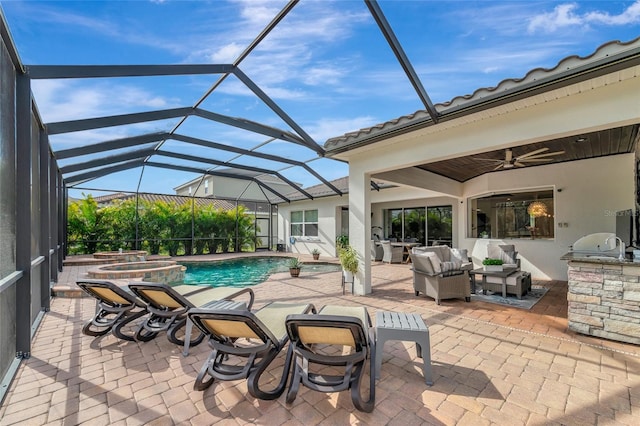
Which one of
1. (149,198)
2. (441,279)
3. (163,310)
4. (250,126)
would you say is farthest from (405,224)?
(149,198)

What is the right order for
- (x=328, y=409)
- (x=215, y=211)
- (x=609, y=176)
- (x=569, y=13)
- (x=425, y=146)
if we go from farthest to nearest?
(x=215, y=211)
(x=609, y=176)
(x=425, y=146)
(x=569, y=13)
(x=328, y=409)

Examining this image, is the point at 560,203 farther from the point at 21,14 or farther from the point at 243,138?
the point at 21,14

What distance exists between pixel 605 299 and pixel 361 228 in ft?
13.8

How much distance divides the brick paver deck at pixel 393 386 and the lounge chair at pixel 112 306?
148 millimetres

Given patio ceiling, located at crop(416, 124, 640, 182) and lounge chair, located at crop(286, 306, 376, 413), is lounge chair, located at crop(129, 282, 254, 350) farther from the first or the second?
patio ceiling, located at crop(416, 124, 640, 182)

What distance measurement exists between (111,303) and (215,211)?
1331 centimetres

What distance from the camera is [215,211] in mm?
17078

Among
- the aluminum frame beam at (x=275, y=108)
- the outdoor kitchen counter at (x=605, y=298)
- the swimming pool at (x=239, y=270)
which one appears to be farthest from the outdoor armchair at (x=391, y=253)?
the outdoor kitchen counter at (x=605, y=298)

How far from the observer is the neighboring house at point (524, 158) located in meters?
3.67

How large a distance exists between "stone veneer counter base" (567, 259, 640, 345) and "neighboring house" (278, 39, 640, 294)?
192 cm

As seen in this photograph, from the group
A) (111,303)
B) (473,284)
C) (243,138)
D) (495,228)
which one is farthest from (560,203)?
(111,303)

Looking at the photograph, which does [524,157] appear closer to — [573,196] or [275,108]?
[573,196]

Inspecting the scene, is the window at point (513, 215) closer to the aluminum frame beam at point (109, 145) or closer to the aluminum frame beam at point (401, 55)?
the aluminum frame beam at point (401, 55)

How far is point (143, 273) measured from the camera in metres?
7.96
